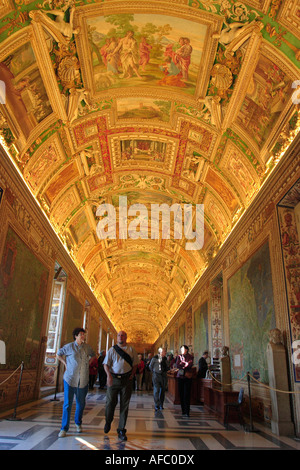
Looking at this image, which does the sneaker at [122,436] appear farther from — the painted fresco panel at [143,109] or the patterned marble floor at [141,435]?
the painted fresco panel at [143,109]

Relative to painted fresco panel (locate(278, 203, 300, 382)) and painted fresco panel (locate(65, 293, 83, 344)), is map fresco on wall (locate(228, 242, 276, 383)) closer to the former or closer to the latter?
painted fresco panel (locate(278, 203, 300, 382))

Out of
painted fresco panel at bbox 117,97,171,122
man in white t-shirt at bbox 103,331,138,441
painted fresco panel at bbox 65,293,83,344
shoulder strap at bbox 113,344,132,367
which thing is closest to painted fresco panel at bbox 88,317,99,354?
painted fresco panel at bbox 65,293,83,344

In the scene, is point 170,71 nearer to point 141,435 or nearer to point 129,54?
point 129,54

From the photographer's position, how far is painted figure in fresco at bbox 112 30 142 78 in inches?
369

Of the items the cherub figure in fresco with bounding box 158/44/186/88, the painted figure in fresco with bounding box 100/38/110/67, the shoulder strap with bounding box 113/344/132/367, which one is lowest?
the shoulder strap with bounding box 113/344/132/367

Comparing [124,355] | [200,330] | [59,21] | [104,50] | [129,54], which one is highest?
[129,54]

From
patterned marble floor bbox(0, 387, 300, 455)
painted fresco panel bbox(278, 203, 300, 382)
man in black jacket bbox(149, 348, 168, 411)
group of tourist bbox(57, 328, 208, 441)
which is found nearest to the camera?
patterned marble floor bbox(0, 387, 300, 455)

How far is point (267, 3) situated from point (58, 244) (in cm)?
1101

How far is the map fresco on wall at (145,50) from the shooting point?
8.95 metres

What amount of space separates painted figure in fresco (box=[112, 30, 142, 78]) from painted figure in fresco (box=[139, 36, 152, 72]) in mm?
116

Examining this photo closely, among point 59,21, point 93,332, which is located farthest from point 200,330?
point 59,21

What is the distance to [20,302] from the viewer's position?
10.2 m

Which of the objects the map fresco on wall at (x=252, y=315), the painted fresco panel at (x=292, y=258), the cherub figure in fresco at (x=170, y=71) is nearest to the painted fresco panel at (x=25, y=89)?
the cherub figure in fresco at (x=170, y=71)

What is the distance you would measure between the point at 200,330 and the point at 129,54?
602 inches
